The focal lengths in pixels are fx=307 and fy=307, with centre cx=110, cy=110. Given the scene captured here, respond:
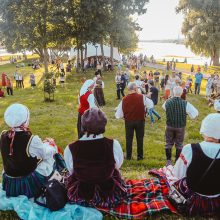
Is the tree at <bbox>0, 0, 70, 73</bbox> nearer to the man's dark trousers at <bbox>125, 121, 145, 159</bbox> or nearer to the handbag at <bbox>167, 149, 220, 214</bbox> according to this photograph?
the man's dark trousers at <bbox>125, 121, 145, 159</bbox>

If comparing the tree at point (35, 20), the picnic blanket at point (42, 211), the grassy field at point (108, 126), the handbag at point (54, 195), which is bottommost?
the grassy field at point (108, 126)

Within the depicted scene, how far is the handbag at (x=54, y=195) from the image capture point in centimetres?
452

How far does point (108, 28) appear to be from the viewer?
3098 centimetres

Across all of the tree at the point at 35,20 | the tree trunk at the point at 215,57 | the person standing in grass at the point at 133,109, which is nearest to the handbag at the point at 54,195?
the person standing in grass at the point at 133,109

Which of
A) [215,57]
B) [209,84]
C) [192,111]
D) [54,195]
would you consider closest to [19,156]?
[54,195]

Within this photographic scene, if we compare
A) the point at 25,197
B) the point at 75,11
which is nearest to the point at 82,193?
the point at 25,197

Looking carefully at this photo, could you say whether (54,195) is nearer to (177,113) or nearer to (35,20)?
(177,113)

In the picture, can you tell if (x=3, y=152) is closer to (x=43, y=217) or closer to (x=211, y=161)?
(x=43, y=217)

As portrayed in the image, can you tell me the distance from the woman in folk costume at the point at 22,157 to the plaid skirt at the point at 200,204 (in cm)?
220

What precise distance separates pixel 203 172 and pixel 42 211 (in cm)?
239

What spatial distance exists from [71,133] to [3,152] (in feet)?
23.0

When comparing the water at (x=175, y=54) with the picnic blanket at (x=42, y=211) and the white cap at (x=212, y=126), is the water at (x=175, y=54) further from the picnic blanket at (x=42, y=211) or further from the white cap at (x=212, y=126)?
the picnic blanket at (x=42, y=211)

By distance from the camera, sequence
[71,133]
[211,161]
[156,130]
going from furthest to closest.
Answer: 1. [156,130]
2. [71,133]
3. [211,161]

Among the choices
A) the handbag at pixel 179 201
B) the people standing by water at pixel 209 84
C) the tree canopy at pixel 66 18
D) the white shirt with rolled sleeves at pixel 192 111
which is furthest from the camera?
Answer: the tree canopy at pixel 66 18
